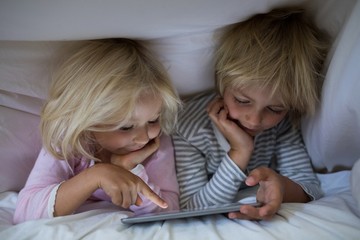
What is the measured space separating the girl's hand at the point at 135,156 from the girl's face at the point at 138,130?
13mm

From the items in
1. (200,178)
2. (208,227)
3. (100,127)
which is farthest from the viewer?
(200,178)

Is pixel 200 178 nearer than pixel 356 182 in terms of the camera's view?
No

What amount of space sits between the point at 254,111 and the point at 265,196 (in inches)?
6.9

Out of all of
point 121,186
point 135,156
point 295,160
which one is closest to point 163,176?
point 135,156

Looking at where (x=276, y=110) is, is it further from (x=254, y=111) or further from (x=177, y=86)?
(x=177, y=86)

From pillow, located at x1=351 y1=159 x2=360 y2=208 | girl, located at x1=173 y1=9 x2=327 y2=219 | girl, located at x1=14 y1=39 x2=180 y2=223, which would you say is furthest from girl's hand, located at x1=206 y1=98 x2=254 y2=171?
pillow, located at x1=351 y1=159 x2=360 y2=208

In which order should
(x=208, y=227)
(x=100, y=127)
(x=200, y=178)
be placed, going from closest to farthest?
(x=208, y=227)
(x=100, y=127)
(x=200, y=178)

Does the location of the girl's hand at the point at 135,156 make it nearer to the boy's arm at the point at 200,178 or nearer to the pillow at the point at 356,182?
the boy's arm at the point at 200,178

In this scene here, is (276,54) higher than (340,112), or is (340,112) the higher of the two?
(276,54)

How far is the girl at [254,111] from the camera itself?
750mm

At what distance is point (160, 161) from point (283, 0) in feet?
1.30

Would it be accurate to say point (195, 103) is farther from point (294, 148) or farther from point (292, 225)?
point (292, 225)

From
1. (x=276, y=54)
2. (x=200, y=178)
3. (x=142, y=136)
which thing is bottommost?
(x=200, y=178)

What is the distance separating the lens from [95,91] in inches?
27.1
